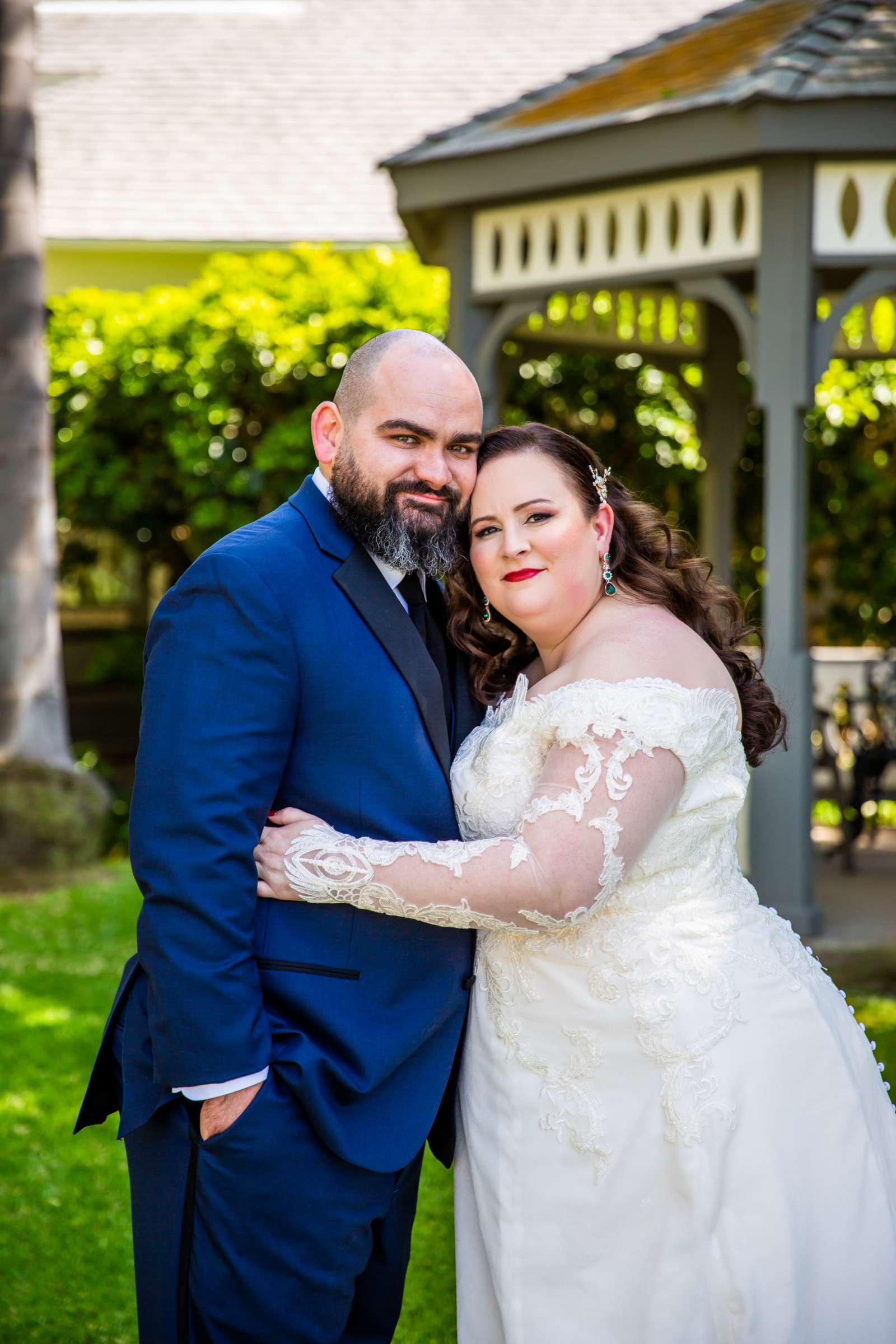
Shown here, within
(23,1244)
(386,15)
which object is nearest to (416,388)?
(23,1244)

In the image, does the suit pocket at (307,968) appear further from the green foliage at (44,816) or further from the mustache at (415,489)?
the green foliage at (44,816)

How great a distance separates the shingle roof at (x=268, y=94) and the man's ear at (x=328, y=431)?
1086 centimetres

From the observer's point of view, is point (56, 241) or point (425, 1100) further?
point (56, 241)

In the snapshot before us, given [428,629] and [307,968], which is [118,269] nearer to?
[428,629]

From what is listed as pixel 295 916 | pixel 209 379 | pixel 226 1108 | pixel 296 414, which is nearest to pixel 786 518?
pixel 295 916

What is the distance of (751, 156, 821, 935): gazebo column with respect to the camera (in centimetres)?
627

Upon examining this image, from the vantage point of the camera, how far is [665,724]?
8.36ft

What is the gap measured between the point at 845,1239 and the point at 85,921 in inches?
203

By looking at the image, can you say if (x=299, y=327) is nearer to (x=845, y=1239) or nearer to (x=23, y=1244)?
(x=23, y=1244)

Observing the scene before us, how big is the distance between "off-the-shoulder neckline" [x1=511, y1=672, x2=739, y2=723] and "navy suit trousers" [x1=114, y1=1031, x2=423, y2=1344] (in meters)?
0.87

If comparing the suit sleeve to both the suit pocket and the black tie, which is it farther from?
the black tie

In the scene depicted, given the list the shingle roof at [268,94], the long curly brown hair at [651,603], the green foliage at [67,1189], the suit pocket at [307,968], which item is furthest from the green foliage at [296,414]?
the suit pocket at [307,968]

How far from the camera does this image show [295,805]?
2.56 m

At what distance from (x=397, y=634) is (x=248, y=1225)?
3.54ft
